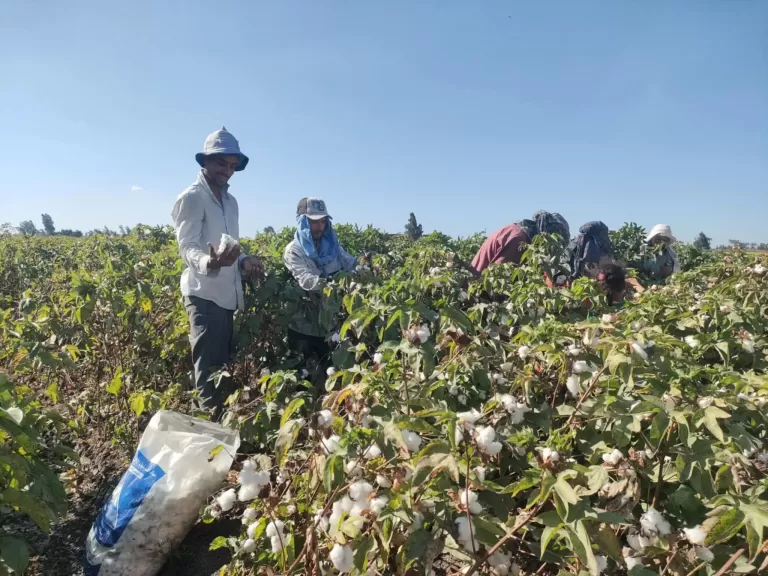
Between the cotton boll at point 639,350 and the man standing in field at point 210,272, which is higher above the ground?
the man standing in field at point 210,272

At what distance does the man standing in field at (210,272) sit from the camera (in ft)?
9.55

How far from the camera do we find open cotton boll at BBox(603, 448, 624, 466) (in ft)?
3.67

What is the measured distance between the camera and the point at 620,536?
124 cm

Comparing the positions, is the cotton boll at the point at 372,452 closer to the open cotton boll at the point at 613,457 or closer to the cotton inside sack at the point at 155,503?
the open cotton boll at the point at 613,457

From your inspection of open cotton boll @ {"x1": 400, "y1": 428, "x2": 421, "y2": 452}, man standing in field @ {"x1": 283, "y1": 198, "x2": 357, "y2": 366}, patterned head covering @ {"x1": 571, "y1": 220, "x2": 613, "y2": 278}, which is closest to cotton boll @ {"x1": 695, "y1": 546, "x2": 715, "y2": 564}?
open cotton boll @ {"x1": 400, "y1": 428, "x2": 421, "y2": 452}

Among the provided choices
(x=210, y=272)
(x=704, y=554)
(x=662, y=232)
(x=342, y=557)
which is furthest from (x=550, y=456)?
(x=662, y=232)

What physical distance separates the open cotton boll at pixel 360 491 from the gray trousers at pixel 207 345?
202 centimetres

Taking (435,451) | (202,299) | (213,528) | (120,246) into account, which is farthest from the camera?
(120,246)

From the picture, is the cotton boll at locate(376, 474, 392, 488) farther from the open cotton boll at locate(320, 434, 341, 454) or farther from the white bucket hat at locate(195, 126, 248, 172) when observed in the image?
the white bucket hat at locate(195, 126, 248, 172)

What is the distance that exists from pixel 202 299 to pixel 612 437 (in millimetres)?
2501

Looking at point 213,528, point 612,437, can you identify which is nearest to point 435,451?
point 612,437

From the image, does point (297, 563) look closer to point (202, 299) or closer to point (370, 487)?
point (370, 487)

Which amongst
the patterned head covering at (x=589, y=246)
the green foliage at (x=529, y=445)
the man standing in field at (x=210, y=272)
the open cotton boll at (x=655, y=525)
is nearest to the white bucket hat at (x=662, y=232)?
the patterned head covering at (x=589, y=246)

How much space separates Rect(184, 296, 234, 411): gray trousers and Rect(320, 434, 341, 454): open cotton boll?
1.87 m
